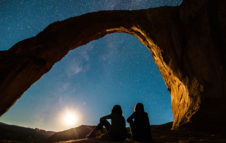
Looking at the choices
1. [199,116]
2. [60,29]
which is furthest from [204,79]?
[60,29]

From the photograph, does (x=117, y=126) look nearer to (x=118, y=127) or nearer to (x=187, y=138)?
(x=118, y=127)

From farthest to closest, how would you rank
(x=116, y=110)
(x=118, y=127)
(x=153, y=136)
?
(x=153, y=136) → (x=116, y=110) → (x=118, y=127)

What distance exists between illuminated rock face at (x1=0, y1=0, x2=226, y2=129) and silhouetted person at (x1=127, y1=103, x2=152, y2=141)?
340 centimetres

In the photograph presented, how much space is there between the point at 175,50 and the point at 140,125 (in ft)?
19.8

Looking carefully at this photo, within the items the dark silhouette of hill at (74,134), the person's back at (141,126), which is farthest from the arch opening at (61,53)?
the dark silhouette of hill at (74,134)

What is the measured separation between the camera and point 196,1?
7.76 metres

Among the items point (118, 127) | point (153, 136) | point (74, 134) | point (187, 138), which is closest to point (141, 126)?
point (118, 127)

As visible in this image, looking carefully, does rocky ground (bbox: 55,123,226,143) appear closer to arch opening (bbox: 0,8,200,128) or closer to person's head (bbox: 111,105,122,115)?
person's head (bbox: 111,105,122,115)

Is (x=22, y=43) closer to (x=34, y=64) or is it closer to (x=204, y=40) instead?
(x=34, y=64)

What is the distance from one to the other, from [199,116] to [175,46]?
14.7 ft

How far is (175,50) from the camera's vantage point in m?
8.13

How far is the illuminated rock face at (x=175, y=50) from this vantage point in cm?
623

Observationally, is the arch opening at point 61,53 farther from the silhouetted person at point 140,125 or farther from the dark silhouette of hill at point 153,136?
the silhouetted person at point 140,125

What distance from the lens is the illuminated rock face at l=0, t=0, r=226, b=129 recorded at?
6235 mm
